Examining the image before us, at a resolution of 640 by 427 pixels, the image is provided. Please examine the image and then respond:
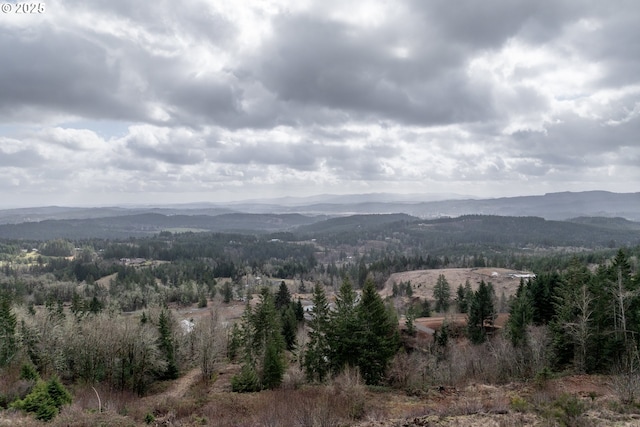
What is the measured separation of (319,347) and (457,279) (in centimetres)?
11874

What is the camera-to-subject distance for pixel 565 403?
16.8 metres

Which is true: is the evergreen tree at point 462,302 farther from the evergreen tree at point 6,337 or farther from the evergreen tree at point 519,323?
the evergreen tree at point 6,337

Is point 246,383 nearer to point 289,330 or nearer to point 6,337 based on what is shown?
point 289,330

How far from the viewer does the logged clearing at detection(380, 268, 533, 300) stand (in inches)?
4981

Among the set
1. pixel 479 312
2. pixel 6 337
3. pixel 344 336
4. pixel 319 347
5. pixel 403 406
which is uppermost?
pixel 344 336

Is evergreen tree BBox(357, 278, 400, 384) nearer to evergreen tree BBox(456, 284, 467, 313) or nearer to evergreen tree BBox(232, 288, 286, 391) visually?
evergreen tree BBox(232, 288, 286, 391)

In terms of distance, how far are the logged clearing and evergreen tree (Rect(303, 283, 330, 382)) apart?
91.7 metres

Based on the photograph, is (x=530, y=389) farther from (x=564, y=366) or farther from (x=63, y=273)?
(x=63, y=273)

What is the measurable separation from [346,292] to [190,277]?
137 m

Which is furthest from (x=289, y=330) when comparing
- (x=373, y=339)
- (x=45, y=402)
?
A: (x=45, y=402)

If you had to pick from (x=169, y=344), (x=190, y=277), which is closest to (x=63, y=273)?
(x=190, y=277)

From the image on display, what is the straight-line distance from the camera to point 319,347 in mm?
34875

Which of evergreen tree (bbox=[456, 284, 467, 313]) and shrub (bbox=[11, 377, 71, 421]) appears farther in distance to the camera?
evergreen tree (bbox=[456, 284, 467, 313])

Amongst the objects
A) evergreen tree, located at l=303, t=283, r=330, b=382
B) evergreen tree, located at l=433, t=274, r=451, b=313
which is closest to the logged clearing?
evergreen tree, located at l=433, t=274, r=451, b=313
